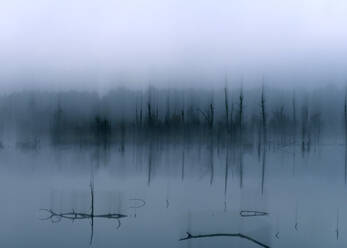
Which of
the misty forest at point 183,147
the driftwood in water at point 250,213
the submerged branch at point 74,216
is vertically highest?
the misty forest at point 183,147

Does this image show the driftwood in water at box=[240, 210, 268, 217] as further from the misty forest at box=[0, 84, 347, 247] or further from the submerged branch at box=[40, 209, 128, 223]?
the submerged branch at box=[40, 209, 128, 223]

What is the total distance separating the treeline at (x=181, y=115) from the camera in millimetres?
2162

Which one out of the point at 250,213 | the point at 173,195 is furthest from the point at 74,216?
the point at 250,213

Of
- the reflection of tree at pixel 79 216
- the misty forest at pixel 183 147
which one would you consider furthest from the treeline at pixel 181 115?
the reflection of tree at pixel 79 216

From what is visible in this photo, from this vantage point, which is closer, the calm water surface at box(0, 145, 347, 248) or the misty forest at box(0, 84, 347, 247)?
the calm water surface at box(0, 145, 347, 248)

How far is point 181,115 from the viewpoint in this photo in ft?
7.15

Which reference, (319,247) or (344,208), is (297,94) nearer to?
(344,208)

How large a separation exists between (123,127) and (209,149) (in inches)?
18.2

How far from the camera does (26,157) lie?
2.25 meters

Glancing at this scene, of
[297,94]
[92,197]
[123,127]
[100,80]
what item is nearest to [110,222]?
[92,197]

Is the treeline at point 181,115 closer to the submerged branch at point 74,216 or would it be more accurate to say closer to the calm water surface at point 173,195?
the calm water surface at point 173,195

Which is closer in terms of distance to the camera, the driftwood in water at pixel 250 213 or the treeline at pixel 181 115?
the driftwood in water at pixel 250 213

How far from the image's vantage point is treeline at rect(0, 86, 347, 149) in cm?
216

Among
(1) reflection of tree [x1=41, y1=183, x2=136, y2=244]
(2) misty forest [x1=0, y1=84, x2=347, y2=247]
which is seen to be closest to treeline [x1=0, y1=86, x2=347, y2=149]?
Result: (2) misty forest [x1=0, y1=84, x2=347, y2=247]
